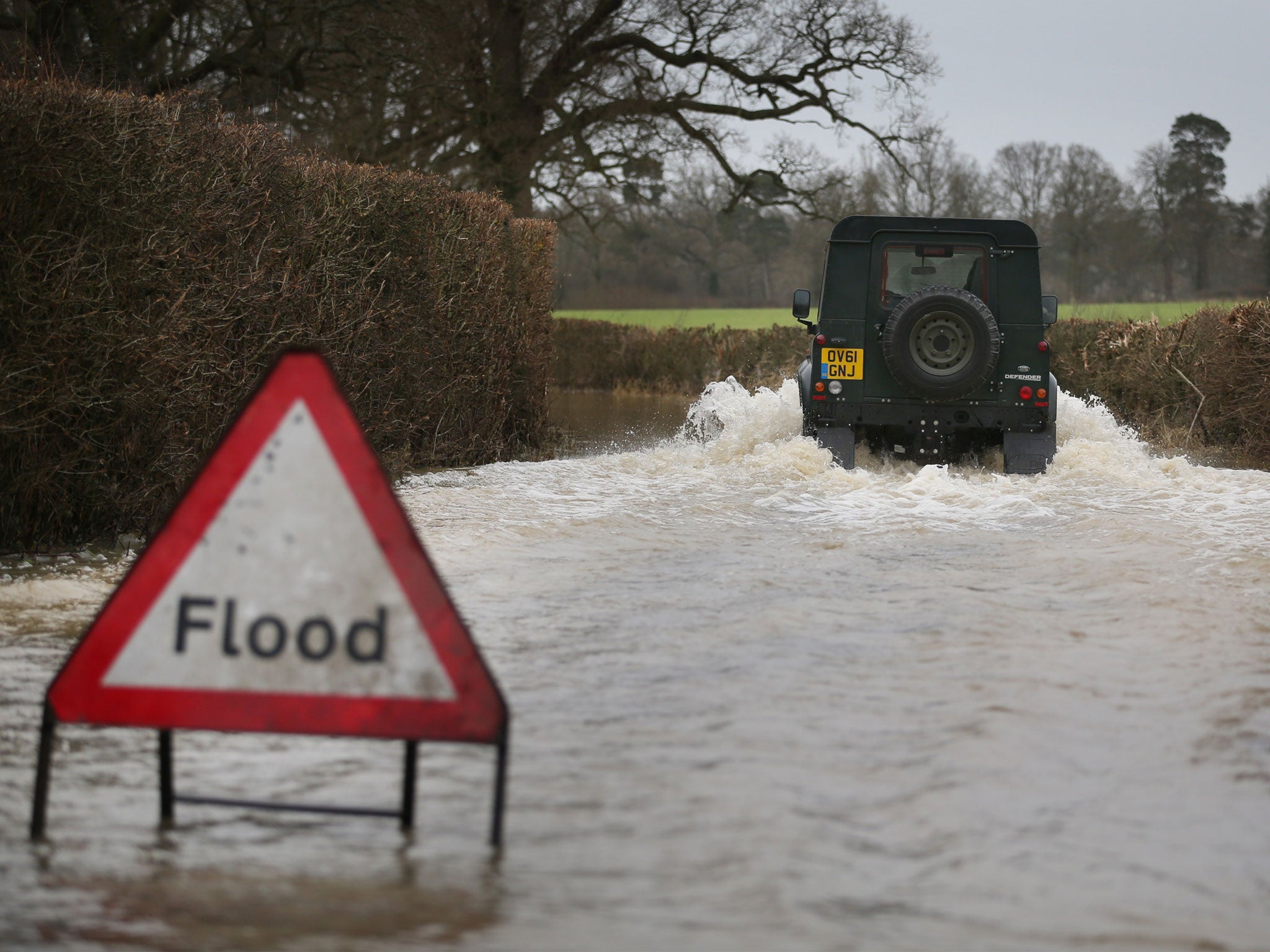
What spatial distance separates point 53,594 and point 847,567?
4.58 meters

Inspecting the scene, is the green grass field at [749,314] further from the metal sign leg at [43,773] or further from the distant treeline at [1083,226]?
the metal sign leg at [43,773]

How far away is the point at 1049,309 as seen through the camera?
13750 mm

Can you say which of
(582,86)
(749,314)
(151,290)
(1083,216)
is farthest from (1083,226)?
(151,290)

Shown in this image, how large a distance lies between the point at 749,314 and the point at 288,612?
52.5 metres

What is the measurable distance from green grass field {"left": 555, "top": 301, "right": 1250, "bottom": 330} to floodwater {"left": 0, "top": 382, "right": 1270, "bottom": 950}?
1532 cm

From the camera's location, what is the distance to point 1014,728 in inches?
211

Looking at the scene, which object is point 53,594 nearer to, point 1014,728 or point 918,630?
point 918,630

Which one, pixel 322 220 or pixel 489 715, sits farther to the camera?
pixel 322 220

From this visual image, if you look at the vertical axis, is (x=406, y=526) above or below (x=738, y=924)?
above

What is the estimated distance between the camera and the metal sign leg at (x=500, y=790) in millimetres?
3801

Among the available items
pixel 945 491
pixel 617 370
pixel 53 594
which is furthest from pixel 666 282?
pixel 53 594

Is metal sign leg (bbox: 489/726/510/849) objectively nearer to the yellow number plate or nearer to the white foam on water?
the white foam on water

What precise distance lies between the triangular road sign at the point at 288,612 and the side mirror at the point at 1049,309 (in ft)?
34.6

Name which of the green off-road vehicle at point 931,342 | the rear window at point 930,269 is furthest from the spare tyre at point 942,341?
the rear window at point 930,269
